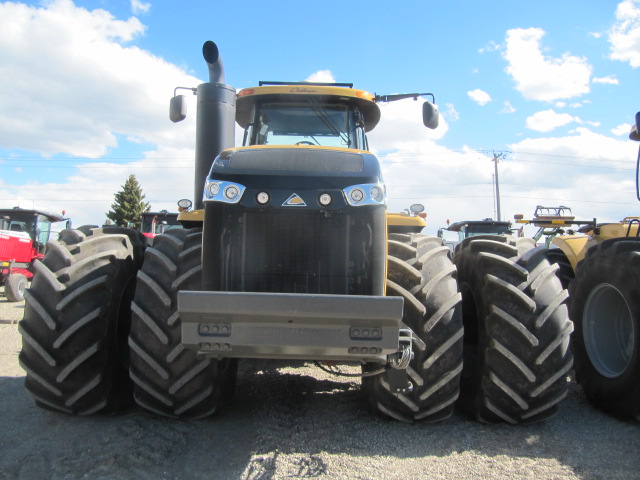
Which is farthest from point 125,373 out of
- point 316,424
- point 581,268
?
point 581,268

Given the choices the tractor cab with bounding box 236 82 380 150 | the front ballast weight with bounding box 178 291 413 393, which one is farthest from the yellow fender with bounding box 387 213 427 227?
the front ballast weight with bounding box 178 291 413 393

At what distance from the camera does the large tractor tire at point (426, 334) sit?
374cm

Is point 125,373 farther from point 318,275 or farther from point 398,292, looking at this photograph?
point 398,292

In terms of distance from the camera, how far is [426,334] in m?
3.74

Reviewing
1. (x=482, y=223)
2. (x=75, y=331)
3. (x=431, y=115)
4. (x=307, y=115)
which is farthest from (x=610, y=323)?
(x=482, y=223)

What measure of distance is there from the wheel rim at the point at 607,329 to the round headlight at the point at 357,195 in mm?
2768

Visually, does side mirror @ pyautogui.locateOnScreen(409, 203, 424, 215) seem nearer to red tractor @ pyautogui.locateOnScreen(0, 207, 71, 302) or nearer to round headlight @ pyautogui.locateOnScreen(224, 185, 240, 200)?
round headlight @ pyautogui.locateOnScreen(224, 185, 240, 200)

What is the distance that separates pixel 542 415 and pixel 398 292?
4.89ft

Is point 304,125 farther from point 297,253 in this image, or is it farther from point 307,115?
point 297,253

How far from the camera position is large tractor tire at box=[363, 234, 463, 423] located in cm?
374

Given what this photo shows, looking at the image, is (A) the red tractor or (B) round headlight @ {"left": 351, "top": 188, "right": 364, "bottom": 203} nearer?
(B) round headlight @ {"left": 351, "top": 188, "right": 364, "bottom": 203}

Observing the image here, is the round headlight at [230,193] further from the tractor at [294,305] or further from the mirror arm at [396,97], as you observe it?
the mirror arm at [396,97]

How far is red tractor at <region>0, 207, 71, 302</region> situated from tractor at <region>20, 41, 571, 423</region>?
11.4 meters

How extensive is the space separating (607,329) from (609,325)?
49 mm
